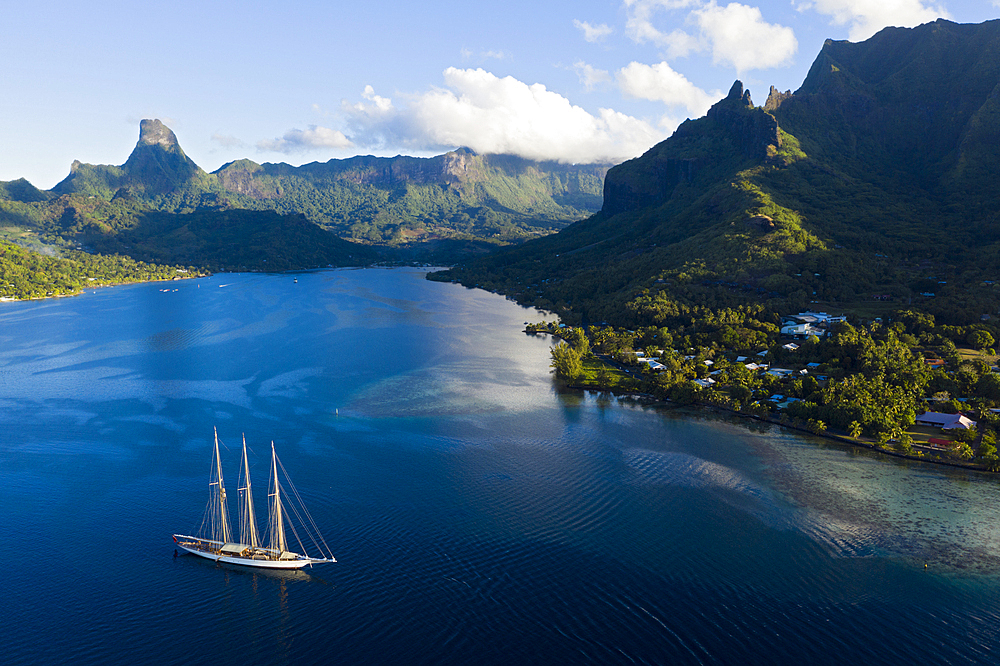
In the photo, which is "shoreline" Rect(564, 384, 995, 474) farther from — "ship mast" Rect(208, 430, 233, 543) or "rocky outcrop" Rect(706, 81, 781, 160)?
"rocky outcrop" Rect(706, 81, 781, 160)

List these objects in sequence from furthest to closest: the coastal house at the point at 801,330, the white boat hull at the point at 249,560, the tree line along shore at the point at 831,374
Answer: the coastal house at the point at 801,330
the tree line along shore at the point at 831,374
the white boat hull at the point at 249,560

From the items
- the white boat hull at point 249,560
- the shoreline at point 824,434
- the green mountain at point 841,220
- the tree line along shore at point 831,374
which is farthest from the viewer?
the green mountain at point 841,220

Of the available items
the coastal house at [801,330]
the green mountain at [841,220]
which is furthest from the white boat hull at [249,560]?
the green mountain at [841,220]

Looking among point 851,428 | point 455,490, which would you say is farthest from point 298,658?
point 851,428

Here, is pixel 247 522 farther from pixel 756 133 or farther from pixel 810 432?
pixel 756 133

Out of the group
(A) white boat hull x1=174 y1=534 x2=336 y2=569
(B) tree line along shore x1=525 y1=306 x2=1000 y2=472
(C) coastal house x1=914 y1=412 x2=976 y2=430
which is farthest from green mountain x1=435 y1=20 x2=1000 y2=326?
(A) white boat hull x1=174 y1=534 x2=336 y2=569

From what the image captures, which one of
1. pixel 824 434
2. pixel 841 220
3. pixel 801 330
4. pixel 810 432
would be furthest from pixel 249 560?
pixel 841 220

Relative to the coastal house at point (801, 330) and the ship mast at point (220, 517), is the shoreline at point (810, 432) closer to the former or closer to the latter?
the coastal house at point (801, 330)
